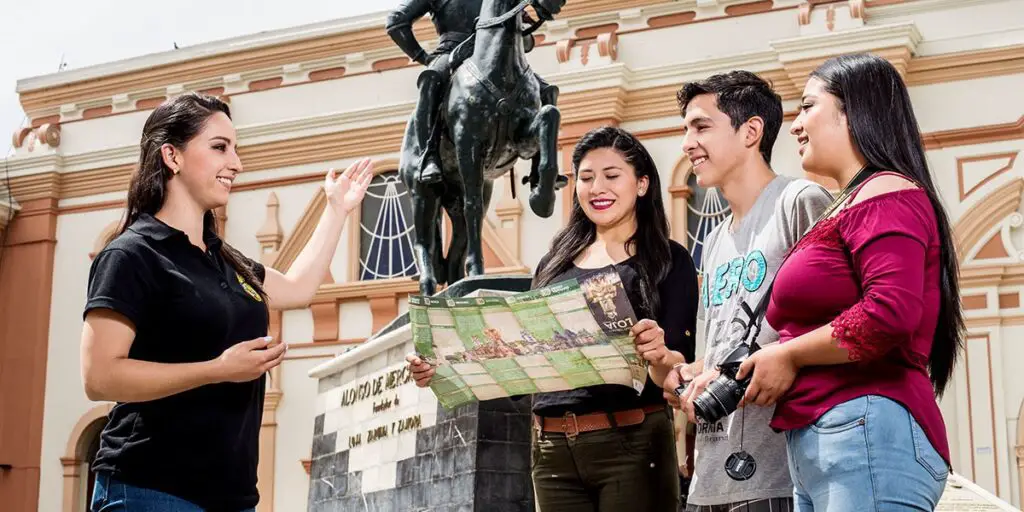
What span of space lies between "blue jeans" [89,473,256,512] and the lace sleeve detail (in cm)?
122

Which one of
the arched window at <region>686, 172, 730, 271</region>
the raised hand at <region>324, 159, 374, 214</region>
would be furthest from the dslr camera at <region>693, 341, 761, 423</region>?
the arched window at <region>686, 172, 730, 271</region>

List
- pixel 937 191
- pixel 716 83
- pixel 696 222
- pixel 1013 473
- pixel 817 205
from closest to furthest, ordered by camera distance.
A: pixel 937 191
pixel 817 205
pixel 716 83
pixel 1013 473
pixel 696 222

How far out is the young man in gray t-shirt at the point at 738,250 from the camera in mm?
2748

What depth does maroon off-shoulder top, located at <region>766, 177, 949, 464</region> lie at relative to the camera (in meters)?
2.27

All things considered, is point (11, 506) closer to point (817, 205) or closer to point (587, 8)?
point (587, 8)

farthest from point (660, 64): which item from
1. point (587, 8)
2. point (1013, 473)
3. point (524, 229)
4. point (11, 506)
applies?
point (11, 506)

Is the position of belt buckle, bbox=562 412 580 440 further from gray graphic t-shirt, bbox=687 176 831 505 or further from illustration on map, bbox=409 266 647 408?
gray graphic t-shirt, bbox=687 176 831 505

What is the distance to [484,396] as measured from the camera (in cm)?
333

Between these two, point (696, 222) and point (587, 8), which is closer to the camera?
point (696, 222)

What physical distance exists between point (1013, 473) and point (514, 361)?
891 centimetres

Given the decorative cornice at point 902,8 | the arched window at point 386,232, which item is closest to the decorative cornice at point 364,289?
the arched window at point 386,232

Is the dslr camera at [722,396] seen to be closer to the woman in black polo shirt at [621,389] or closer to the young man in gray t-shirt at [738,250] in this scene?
the young man in gray t-shirt at [738,250]

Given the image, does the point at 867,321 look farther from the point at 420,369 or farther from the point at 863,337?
the point at 420,369

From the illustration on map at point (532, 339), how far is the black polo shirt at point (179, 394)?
0.66 m
